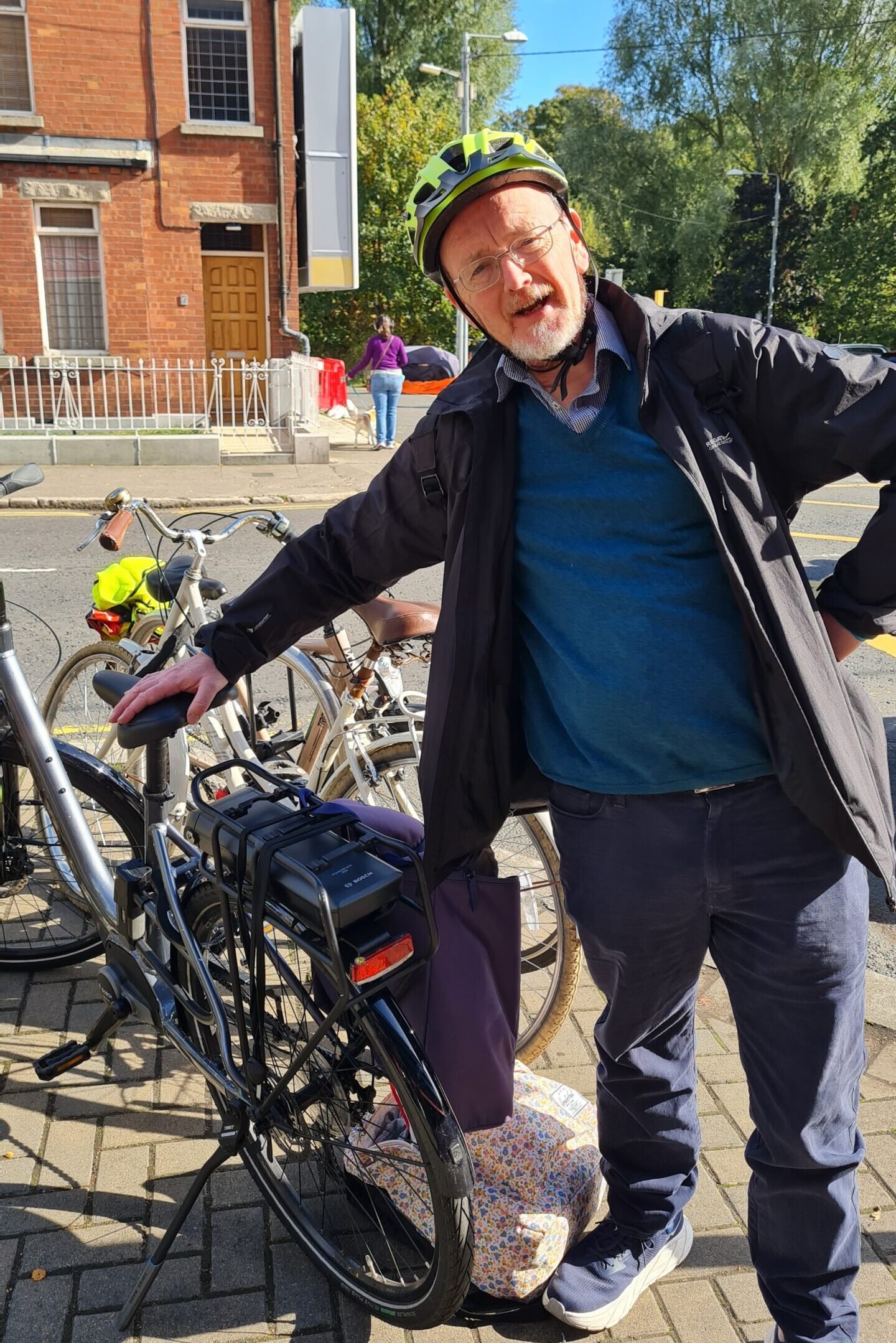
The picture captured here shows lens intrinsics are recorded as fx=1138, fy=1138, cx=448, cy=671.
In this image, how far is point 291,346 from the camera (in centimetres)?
1986

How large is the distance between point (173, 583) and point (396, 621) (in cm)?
74

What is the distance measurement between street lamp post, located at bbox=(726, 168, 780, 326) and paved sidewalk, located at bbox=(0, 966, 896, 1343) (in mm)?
35675

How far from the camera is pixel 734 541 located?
5.96 ft

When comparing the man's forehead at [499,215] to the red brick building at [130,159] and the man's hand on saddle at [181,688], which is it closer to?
the man's hand on saddle at [181,688]

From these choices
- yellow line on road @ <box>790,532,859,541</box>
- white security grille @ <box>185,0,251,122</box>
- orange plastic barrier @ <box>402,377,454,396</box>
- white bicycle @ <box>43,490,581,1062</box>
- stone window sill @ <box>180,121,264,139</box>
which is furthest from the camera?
orange plastic barrier @ <box>402,377,454,396</box>

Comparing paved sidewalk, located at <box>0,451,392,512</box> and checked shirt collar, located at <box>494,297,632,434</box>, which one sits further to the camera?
paved sidewalk, located at <box>0,451,392,512</box>

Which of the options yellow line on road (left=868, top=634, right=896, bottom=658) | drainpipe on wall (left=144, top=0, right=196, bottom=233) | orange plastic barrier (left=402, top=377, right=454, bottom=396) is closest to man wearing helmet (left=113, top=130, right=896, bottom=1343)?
yellow line on road (left=868, top=634, right=896, bottom=658)

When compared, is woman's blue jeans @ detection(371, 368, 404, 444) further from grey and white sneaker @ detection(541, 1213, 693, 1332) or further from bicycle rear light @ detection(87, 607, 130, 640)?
grey and white sneaker @ detection(541, 1213, 693, 1332)

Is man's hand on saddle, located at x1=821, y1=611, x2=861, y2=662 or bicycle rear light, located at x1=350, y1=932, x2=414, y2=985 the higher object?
man's hand on saddle, located at x1=821, y1=611, x2=861, y2=662

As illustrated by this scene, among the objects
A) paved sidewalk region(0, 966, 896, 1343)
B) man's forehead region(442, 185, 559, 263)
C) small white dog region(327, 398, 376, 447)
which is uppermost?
man's forehead region(442, 185, 559, 263)

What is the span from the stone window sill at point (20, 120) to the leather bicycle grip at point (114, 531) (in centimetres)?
1642

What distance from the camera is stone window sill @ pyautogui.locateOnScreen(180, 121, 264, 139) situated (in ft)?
58.5

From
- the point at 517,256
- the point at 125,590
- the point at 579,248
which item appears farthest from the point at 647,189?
the point at 517,256

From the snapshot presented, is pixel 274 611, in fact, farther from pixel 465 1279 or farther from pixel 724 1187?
pixel 724 1187
